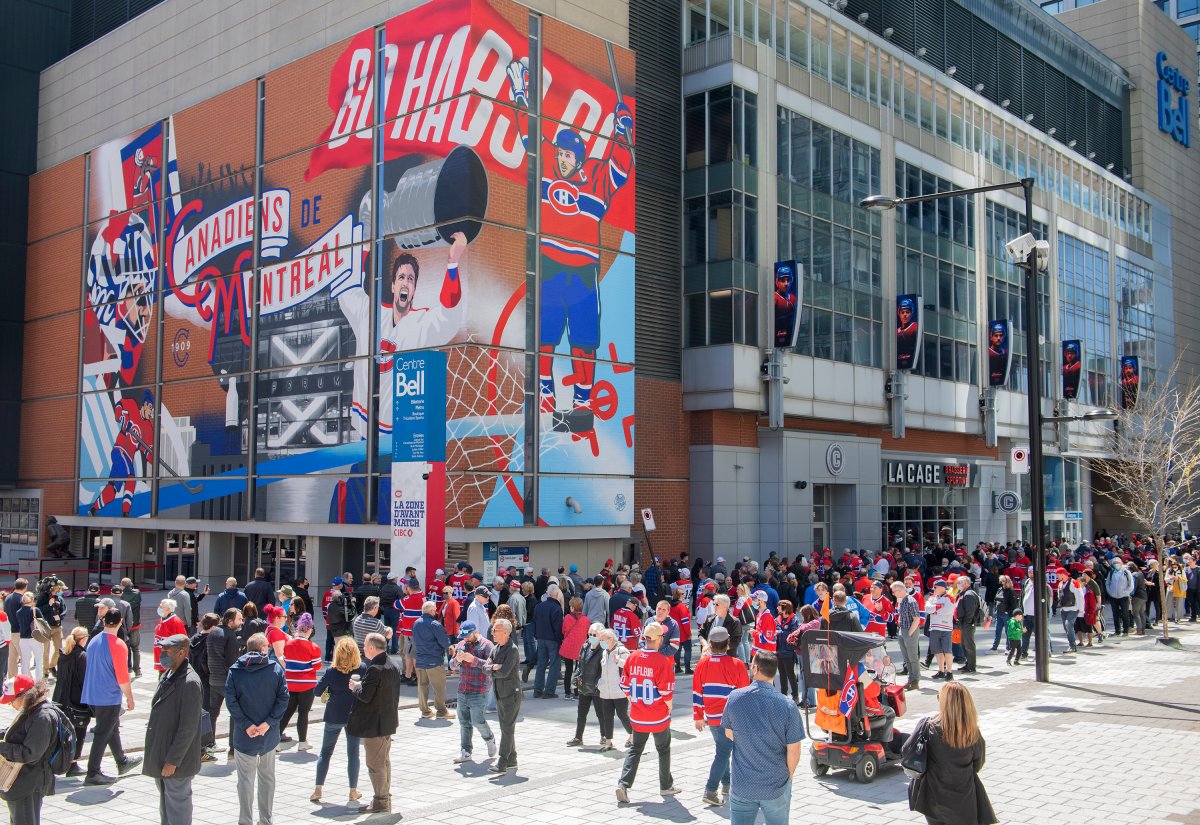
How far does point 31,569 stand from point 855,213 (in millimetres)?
34038

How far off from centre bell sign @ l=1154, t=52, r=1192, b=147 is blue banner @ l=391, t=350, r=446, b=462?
57.9 metres

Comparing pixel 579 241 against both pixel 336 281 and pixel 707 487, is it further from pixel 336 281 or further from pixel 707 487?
pixel 707 487

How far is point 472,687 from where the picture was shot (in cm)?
1250

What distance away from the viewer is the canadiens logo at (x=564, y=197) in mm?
28156

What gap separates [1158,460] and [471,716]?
1115 inches

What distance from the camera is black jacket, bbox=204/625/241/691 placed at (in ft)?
42.6

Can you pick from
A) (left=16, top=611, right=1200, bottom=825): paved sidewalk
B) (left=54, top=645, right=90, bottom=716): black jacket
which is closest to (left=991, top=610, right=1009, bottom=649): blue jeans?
(left=16, top=611, right=1200, bottom=825): paved sidewalk

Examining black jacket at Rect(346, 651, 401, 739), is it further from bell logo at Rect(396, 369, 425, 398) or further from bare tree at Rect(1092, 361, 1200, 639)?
bare tree at Rect(1092, 361, 1200, 639)

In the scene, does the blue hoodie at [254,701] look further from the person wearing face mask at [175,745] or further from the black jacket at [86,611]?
the black jacket at [86,611]

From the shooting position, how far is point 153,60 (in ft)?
125

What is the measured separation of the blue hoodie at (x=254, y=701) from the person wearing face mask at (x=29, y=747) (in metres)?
1.74

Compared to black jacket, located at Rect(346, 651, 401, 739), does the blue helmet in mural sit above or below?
above

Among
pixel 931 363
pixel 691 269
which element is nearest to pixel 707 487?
pixel 691 269

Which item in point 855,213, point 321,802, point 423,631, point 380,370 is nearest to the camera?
point 321,802
